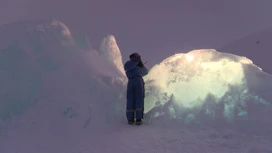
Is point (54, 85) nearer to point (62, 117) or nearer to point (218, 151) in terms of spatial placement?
point (62, 117)

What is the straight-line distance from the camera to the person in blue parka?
5.47m

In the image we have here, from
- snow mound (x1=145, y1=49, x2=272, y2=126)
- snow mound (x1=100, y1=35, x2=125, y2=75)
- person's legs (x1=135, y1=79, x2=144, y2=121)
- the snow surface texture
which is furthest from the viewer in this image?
snow mound (x1=100, y1=35, x2=125, y2=75)

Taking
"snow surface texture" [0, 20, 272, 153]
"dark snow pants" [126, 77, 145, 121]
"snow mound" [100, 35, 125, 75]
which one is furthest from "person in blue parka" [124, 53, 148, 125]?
"snow mound" [100, 35, 125, 75]

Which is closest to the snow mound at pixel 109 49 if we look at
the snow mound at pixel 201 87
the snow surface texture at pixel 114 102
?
the snow surface texture at pixel 114 102

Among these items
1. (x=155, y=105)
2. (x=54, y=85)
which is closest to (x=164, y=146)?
(x=155, y=105)

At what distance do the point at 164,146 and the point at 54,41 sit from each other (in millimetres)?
4346

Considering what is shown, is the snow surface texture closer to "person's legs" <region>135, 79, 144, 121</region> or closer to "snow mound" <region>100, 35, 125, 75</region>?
"person's legs" <region>135, 79, 144, 121</region>

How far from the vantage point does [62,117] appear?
571 cm

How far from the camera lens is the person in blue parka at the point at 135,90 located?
5.47 meters

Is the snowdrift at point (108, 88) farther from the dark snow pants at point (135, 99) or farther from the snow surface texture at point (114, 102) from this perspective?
the dark snow pants at point (135, 99)

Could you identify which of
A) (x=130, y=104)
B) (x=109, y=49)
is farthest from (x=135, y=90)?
(x=109, y=49)

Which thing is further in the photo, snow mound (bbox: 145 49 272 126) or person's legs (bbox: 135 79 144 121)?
person's legs (bbox: 135 79 144 121)

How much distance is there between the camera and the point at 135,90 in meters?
5.61

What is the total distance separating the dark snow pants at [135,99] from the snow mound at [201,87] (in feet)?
1.04
